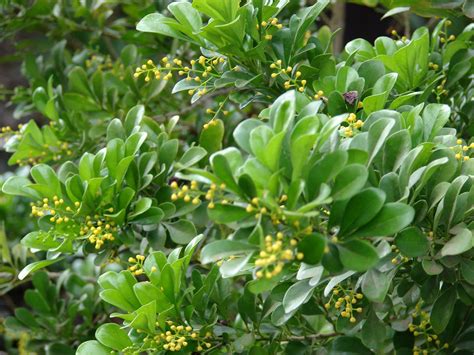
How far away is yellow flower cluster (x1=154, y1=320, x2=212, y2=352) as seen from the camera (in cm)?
113

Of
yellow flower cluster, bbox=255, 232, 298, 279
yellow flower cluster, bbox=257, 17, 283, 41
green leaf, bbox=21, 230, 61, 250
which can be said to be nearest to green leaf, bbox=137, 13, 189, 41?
yellow flower cluster, bbox=257, 17, 283, 41

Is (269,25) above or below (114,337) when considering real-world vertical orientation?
above

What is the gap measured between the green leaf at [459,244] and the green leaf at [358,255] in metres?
0.14

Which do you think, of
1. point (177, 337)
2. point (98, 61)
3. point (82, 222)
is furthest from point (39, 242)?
point (98, 61)

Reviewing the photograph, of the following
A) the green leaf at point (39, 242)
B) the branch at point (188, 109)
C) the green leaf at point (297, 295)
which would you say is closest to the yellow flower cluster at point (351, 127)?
the green leaf at point (297, 295)

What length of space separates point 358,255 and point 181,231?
510 mm

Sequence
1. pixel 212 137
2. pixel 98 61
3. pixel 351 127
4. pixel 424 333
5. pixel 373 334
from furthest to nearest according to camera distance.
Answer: pixel 98 61 → pixel 212 137 → pixel 424 333 → pixel 373 334 → pixel 351 127

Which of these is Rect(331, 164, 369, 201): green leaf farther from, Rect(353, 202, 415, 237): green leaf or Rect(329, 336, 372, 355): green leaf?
Rect(329, 336, 372, 355): green leaf

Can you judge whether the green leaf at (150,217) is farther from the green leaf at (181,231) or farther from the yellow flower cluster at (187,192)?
the yellow flower cluster at (187,192)

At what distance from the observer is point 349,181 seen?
88 cm

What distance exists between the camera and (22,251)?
1.83m

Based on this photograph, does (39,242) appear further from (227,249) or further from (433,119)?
(433,119)

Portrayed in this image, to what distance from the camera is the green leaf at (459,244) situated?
0.95 m

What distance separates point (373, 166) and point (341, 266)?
0.65ft
